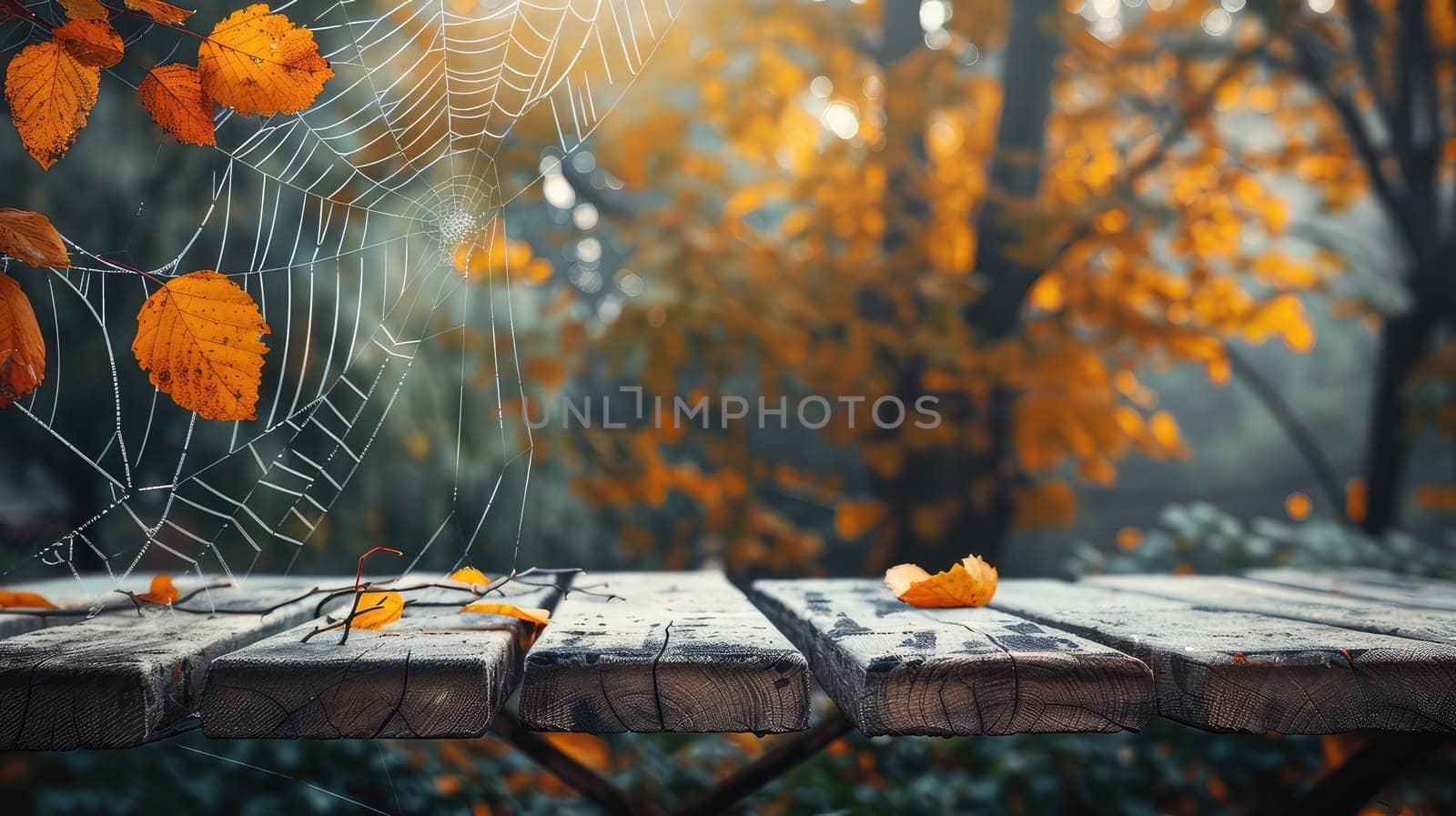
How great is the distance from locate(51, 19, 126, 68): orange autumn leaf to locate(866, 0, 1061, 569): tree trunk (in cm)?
271

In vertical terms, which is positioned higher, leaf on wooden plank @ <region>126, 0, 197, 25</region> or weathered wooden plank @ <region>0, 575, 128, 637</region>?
leaf on wooden plank @ <region>126, 0, 197, 25</region>

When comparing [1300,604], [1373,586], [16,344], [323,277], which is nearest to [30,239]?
[16,344]

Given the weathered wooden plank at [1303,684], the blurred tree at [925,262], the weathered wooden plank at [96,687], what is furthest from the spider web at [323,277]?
the weathered wooden plank at [1303,684]

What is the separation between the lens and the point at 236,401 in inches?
42.8

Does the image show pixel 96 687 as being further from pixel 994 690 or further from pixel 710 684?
pixel 994 690

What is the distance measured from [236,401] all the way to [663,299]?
5.69 ft

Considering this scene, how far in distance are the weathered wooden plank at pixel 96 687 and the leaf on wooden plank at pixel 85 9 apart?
683 millimetres

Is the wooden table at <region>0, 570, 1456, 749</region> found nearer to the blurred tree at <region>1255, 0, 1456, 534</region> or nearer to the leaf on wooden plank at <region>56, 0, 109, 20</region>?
the leaf on wooden plank at <region>56, 0, 109, 20</region>

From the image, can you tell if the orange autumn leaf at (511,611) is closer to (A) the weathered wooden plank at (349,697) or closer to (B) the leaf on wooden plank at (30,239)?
(A) the weathered wooden plank at (349,697)

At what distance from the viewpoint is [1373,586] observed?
1.68 meters

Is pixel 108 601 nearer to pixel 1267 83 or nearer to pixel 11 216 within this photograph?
pixel 11 216

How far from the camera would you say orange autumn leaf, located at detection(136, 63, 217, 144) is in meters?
1.09

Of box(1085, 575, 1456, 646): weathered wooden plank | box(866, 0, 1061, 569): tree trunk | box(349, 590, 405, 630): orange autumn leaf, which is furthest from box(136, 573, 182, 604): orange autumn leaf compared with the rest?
box(866, 0, 1061, 569): tree trunk

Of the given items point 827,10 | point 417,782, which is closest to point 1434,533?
point 827,10
